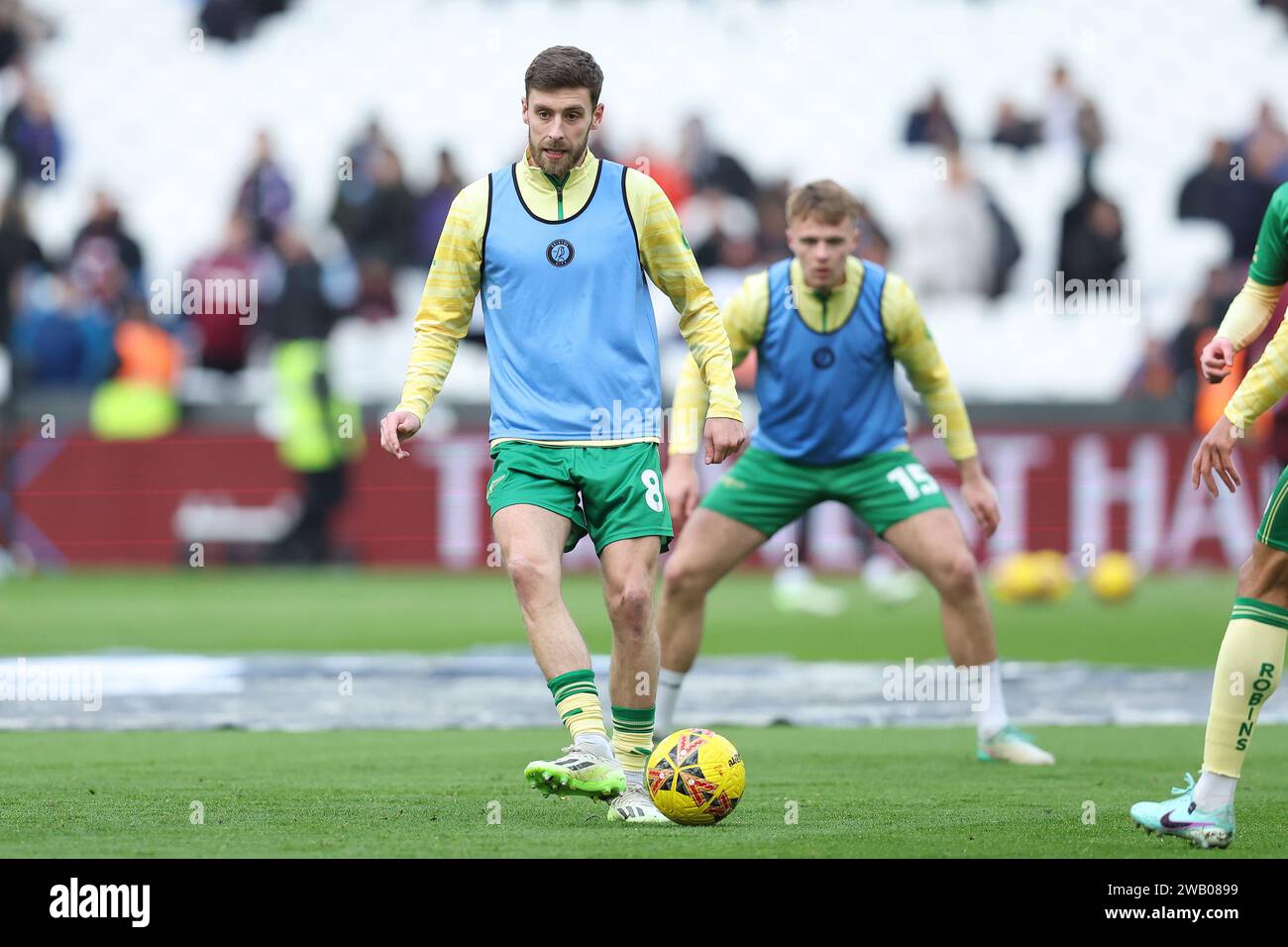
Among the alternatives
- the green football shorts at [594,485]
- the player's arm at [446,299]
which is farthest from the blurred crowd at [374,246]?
the green football shorts at [594,485]

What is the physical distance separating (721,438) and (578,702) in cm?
102

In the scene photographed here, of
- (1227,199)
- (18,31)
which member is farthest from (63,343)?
(1227,199)

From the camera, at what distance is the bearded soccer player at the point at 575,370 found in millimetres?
7059

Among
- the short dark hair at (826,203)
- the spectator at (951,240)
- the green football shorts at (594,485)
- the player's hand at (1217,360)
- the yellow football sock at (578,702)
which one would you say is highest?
the spectator at (951,240)

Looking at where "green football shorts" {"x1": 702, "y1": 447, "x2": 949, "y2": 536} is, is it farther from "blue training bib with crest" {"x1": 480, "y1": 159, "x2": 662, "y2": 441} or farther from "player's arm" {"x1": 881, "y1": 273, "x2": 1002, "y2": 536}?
"blue training bib with crest" {"x1": 480, "y1": 159, "x2": 662, "y2": 441}

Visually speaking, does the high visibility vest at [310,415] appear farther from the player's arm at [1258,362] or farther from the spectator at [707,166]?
the player's arm at [1258,362]

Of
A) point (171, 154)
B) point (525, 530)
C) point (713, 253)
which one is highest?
point (171, 154)

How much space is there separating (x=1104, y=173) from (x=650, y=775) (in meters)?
19.7

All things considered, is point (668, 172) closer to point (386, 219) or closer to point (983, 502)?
point (386, 219)

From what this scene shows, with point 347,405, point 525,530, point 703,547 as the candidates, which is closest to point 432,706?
point 703,547

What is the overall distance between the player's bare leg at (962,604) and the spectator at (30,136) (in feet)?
56.2

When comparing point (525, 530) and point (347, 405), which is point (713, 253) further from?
point (525, 530)

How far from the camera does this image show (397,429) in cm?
700

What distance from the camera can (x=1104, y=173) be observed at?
2527cm
